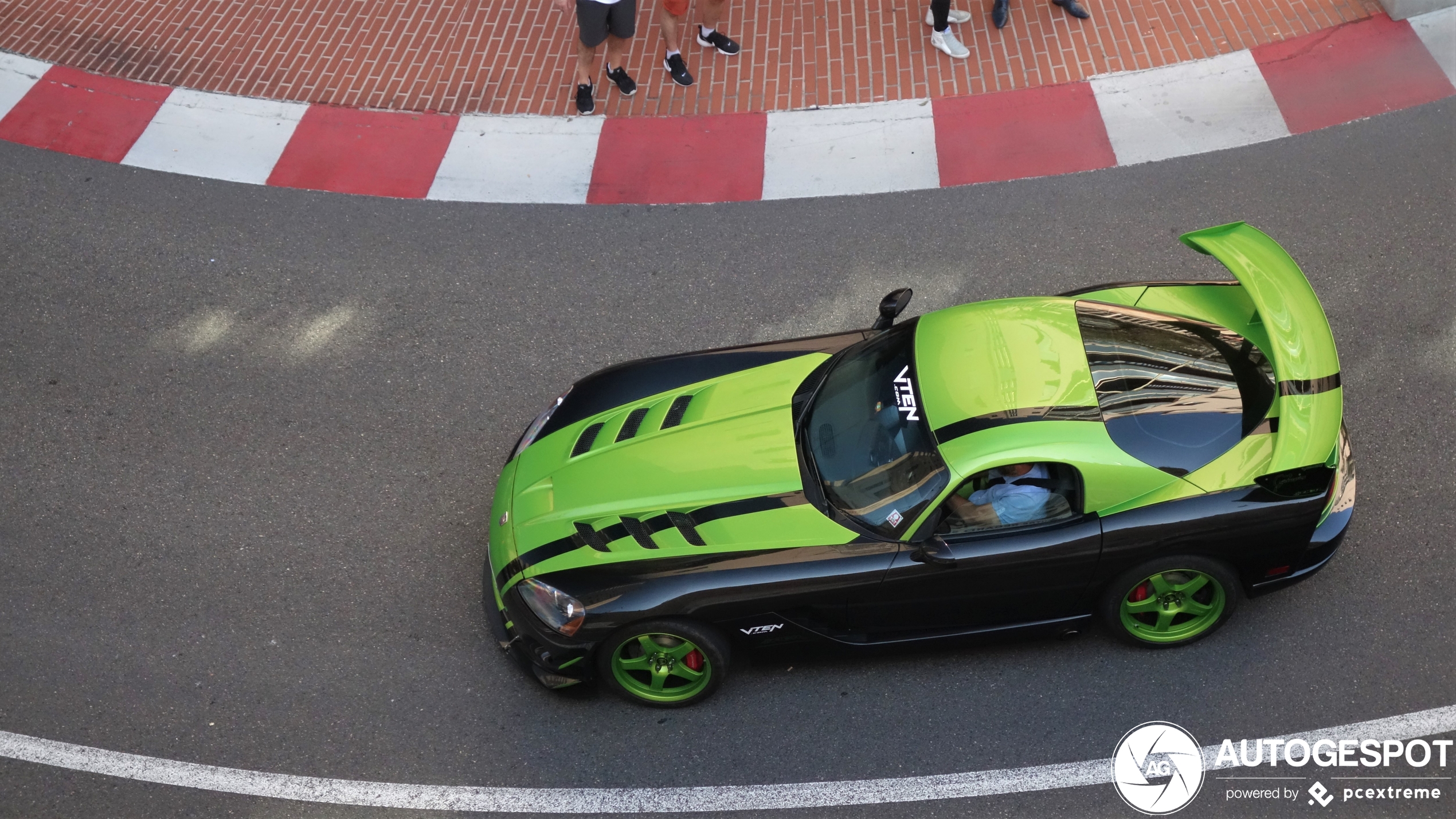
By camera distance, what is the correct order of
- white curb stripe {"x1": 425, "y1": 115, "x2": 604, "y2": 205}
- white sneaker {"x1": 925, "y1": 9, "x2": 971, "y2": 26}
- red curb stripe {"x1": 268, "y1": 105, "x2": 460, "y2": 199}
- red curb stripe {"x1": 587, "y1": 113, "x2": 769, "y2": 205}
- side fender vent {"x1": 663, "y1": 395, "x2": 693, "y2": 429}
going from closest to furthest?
side fender vent {"x1": 663, "y1": 395, "x2": 693, "y2": 429}, red curb stripe {"x1": 587, "y1": 113, "x2": 769, "y2": 205}, white curb stripe {"x1": 425, "y1": 115, "x2": 604, "y2": 205}, red curb stripe {"x1": 268, "y1": 105, "x2": 460, "y2": 199}, white sneaker {"x1": 925, "y1": 9, "x2": 971, "y2": 26}

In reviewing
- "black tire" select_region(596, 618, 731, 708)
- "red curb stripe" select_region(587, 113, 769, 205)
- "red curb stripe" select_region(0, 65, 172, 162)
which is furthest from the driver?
"red curb stripe" select_region(0, 65, 172, 162)

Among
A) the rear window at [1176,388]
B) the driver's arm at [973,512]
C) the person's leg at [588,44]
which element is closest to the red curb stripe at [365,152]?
the person's leg at [588,44]

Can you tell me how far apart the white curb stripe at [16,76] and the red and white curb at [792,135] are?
0.14 meters

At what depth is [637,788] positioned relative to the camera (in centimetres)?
456

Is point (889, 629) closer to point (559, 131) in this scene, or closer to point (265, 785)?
point (265, 785)

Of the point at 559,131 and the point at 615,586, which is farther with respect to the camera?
the point at 559,131

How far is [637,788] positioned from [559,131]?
4.92 meters

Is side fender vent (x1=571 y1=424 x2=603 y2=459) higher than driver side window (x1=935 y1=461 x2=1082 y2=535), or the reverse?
driver side window (x1=935 y1=461 x2=1082 y2=535)

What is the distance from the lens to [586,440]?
500 centimetres

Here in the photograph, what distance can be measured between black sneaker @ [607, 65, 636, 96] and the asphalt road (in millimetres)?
1380

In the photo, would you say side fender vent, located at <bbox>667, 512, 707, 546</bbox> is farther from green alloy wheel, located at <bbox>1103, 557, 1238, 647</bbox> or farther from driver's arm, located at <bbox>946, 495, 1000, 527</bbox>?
green alloy wheel, located at <bbox>1103, 557, 1238, 647</bbox>

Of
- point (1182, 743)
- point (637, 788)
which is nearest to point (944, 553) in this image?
point (1182, 743)

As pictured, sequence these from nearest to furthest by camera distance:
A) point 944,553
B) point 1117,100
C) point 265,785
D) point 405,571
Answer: point 944,553, point 265,785, point 405,571, point 1117,100

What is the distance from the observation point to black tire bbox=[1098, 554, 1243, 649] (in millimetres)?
4398
